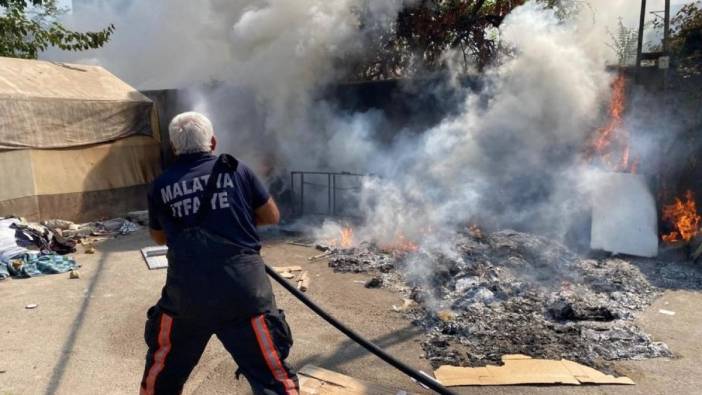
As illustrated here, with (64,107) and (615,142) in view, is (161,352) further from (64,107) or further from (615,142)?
(64,107)

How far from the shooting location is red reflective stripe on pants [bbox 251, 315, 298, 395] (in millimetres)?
2459

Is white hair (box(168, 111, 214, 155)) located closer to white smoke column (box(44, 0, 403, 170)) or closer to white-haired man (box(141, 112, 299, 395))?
white-haired man (box(141, 112, 299, 395))

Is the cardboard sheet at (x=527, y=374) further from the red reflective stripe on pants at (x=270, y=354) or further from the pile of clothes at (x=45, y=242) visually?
the pile of clothes at (x=45, y=242)

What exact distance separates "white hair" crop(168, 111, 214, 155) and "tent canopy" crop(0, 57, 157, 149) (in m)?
8.33

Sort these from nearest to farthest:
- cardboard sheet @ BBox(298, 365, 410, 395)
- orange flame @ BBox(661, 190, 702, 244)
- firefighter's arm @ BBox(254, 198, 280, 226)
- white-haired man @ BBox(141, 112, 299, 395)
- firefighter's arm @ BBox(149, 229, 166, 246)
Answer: white-haired man @ BBox(141, 112, 299, 395)
firefighter's arm @ BBox(254, 198, 280, 226)
firefighter's arm @ BBox(149, 229, 166, 246)
cardboard sheet @ BBox(298, 365, 410, 395)
orange flame @ BBox(661, 190, 702, 244)

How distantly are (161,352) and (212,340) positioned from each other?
77.0 inches

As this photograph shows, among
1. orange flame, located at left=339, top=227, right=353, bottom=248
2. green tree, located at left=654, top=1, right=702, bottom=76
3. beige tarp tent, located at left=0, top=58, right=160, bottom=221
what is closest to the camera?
green tree, located at left=654, top=1, right=702, bottom=76

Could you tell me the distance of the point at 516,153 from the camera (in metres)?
8.60

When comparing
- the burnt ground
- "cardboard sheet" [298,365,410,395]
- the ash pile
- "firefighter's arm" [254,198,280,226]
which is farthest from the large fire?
"firefighter's arm" [254,198,280,226]

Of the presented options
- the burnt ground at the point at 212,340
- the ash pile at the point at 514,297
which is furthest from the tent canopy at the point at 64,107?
the ash pile at the point at 514,297

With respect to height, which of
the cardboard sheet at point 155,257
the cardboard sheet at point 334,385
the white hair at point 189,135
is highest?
the white hair at point 189,135

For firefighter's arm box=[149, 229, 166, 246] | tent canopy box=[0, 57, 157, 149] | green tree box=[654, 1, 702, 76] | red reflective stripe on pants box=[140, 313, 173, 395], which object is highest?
green tree box=[654, 1, 702, 76]

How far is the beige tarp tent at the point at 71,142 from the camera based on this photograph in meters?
9.05

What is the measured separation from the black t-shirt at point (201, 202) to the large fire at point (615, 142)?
727cm
